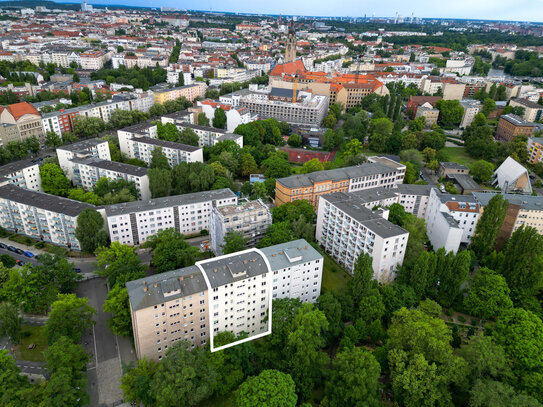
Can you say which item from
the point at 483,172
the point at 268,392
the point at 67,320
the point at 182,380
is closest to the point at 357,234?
the point at 268,392

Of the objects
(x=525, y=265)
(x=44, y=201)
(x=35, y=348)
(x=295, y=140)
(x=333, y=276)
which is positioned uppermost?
(x=525, y=265)

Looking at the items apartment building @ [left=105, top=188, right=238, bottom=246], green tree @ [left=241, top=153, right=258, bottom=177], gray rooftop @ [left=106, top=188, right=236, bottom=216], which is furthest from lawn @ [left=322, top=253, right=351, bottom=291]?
green tree @ [left=241, top=153, right=258, bottom=177]

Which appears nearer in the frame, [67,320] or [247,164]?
[67,320]

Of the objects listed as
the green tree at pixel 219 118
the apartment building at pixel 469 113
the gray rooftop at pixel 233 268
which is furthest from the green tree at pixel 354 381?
the apartment building at pixel 469 113

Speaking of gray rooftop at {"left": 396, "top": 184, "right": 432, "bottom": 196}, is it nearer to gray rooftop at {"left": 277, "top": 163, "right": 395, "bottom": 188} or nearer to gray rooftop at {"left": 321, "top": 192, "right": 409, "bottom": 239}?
gray rooftop at {"left": 277, "top": 163, "right": 395, "bottom": 188}

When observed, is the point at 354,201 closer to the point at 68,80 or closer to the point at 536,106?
the point at 536,106

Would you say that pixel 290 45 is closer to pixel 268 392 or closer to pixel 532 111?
pixel 532 111

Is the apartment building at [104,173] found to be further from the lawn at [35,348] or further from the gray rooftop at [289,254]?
the gray rooftop at [289,254]
